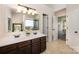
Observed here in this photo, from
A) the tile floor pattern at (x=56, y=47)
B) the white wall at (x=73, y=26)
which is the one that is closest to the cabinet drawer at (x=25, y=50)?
the tile floor pattern at (x=56, y=47)

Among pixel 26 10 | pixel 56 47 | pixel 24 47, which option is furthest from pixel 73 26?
pixel 24 47

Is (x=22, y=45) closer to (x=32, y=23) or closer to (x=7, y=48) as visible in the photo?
(x=7, y=48)

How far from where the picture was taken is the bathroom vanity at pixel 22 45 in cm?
221

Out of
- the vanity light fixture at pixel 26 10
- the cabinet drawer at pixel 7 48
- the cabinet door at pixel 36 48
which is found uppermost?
the vanity light fixture at pixel 26 10

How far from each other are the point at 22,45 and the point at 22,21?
2.41 feet

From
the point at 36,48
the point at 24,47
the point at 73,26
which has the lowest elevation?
the point at 36,48

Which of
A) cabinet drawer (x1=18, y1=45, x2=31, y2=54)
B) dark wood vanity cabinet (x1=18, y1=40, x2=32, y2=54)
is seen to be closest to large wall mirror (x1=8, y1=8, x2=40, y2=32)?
dark wood vanity cabinet (x1=18, y1=40, x2=32, y2=54)

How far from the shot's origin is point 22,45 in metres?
2.64

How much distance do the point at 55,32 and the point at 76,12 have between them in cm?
113

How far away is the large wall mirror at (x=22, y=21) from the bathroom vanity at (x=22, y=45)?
0.35 m

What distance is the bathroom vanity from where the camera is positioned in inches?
86.8

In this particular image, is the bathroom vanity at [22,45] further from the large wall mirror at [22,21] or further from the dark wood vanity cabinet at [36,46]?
the large wall mirror at [22,21]

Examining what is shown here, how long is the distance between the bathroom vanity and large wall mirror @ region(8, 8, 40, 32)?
1.15ft
